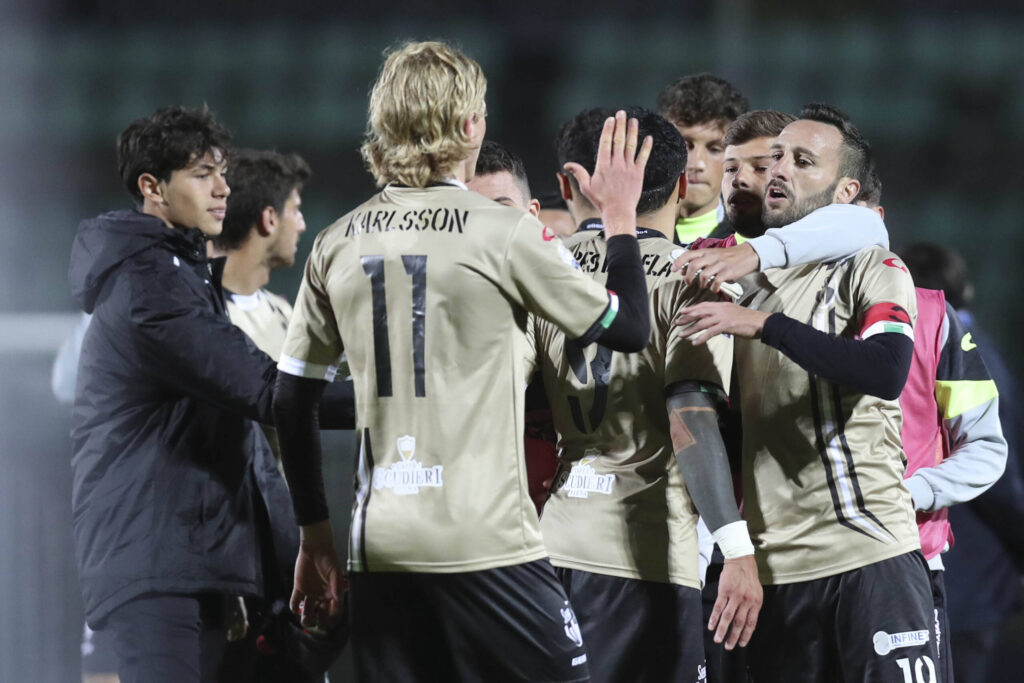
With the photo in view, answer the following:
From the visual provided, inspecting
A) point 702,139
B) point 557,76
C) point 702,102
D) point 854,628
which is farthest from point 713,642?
point 557,76

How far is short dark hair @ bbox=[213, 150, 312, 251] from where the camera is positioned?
4988mm

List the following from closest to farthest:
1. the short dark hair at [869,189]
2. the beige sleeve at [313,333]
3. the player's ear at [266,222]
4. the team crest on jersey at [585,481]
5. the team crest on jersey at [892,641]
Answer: the beige sleeve at [313,333] < the team crest on jersey at [892,641] < the team crest on jersey at [585,481] < the short dark hair at [869,189] < the player's ear at [266,222]

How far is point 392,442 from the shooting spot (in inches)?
96.2

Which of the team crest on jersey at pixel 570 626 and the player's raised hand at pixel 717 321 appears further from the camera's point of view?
the player's raised hand at pixel 717 321

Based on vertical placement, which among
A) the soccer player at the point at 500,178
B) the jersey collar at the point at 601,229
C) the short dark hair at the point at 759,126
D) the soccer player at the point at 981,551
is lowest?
the soccer player at the point at 981,551

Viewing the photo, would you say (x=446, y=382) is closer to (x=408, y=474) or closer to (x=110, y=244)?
(x=408, y=474)

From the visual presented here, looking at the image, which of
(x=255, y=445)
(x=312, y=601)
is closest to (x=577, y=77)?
(x=255, y=445)

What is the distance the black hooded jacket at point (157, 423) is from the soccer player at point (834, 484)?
1.28m

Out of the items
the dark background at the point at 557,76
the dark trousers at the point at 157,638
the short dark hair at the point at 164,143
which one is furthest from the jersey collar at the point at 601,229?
the dark background at the point at 557,76

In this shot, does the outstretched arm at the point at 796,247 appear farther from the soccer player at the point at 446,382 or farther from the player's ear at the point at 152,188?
the player's ear at the point at 152,188

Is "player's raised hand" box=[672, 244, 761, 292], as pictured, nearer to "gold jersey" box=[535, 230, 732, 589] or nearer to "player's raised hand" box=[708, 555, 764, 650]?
"gold jersey" box=[535, 230, 732, 589]

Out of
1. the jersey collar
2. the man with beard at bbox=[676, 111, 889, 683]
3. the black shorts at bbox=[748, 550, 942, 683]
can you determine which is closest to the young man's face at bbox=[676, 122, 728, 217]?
the man with beard at bbox=[676, 111, 889, 683]

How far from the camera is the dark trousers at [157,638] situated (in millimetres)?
3266

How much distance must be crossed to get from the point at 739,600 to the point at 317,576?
0.89 m
